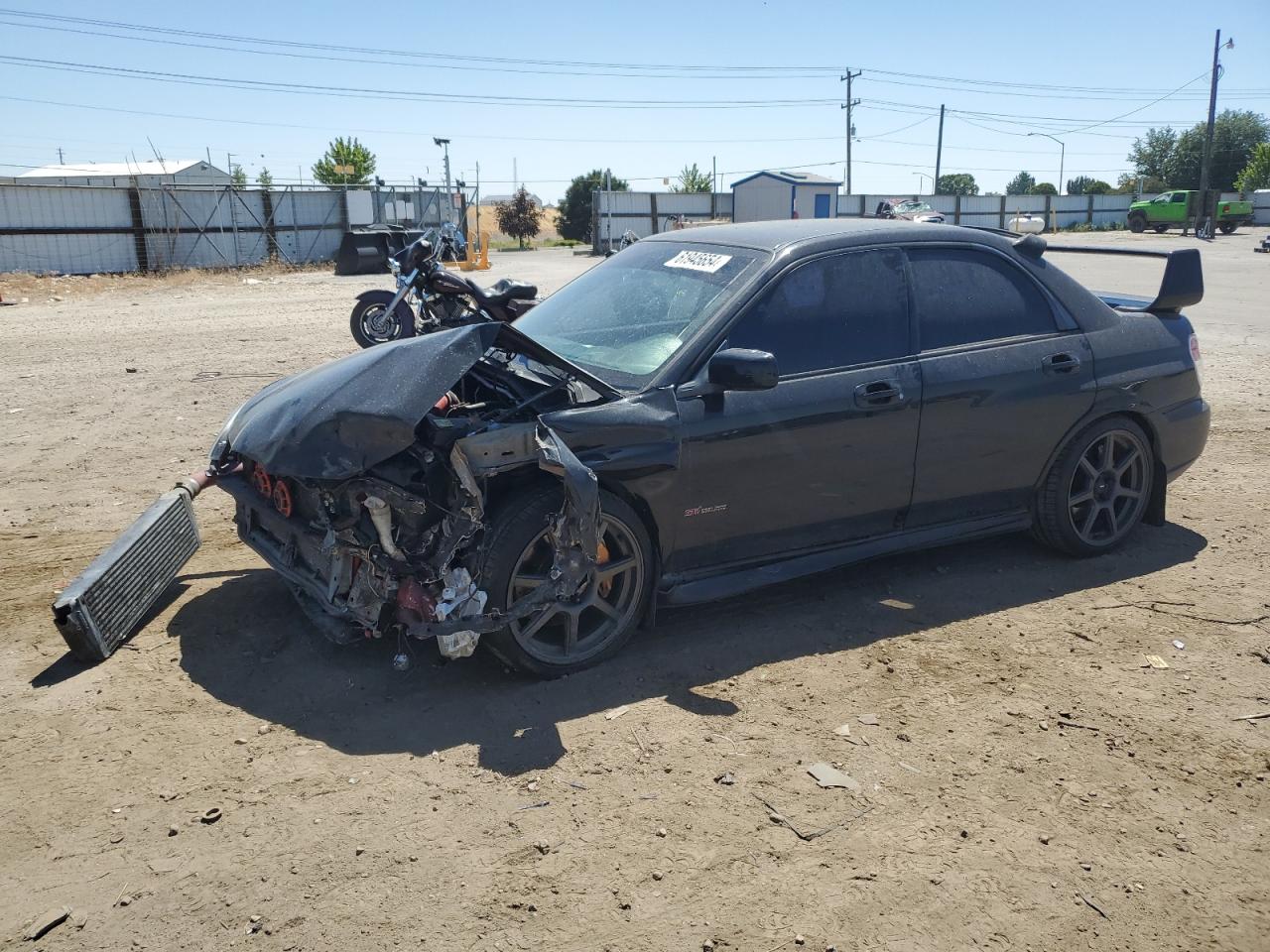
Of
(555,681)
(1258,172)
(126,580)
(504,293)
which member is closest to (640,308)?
(504,293)

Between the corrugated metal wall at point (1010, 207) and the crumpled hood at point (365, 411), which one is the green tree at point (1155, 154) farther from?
the crumpled hood at point (365, 411)

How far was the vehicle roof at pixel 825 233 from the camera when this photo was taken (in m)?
4.66

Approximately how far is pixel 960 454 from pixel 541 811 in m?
2.72

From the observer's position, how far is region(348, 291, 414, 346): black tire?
36.8ft

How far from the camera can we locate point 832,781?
3.35 metres

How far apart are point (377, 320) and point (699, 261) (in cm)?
748

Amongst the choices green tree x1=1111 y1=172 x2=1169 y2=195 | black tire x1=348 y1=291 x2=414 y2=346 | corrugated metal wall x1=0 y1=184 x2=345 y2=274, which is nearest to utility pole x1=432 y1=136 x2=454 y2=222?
corrugated metal wall x1=0 y1=184 x2=345 y2=274

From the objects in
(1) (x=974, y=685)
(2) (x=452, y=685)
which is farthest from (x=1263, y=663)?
(2) (x=452, y=685)

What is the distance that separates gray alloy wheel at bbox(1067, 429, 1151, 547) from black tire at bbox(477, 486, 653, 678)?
2504 millimetres

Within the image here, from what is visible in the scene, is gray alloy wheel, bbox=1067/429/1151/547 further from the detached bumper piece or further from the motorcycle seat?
the detached bumper piece

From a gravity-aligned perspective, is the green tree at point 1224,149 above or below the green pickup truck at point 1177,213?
above

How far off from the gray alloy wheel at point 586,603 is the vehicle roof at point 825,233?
1.59m

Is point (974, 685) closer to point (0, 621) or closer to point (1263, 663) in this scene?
point (1263, 663)

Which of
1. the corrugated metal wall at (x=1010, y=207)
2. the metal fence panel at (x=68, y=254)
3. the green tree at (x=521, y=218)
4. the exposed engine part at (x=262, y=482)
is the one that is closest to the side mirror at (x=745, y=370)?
the exposed engine part at (x=262, y=482)
